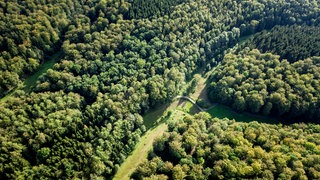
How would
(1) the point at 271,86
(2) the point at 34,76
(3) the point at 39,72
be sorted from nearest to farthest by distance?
1. (1) the point at 271,86
2. (2) the point at 34,76
3. (3) the point at 39,72

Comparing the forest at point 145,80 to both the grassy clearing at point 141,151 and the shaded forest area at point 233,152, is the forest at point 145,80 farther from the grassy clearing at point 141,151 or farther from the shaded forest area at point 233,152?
the grassy clearing at point 141,151

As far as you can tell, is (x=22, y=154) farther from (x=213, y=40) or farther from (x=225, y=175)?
(x=213, y=40)

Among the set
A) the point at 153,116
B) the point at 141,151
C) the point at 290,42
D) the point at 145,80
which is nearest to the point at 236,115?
the point at 153,116

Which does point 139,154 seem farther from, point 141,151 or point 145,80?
point 145,80

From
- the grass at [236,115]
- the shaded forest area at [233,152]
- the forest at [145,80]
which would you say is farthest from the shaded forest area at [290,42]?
the shaded forest area at [233,152]

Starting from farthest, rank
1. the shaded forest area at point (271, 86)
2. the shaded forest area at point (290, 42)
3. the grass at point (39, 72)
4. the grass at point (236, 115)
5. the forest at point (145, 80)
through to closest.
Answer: the shaded forest area at point (290, 42) < the grass at point (39, 72) < the grass at point (236, 115) < the shaded forest area at point (271, 86) < the forest at point (145, 80)

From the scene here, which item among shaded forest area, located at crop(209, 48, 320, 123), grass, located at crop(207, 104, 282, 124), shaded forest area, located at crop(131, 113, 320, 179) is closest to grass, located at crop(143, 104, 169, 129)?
shaded forest area, located at crop(131, 113, 320, 179)
